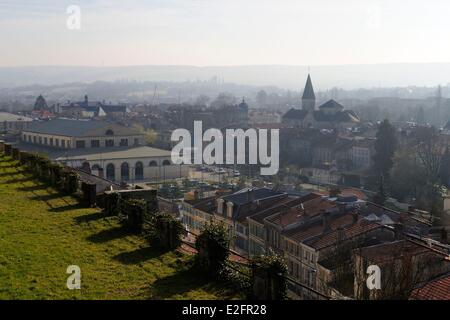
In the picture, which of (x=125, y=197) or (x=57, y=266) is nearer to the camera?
(x=57, y=266)

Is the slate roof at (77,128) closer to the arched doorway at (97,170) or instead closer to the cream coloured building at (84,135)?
the cream coloured building at (84,135)

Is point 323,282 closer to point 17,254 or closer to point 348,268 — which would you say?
point 348,268

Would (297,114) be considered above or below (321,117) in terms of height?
above

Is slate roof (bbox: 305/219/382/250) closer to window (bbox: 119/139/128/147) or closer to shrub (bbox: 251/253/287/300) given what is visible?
shrub (bbox: 251/253/287/300)

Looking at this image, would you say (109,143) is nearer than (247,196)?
No

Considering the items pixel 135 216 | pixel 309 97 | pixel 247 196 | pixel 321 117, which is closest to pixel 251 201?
pixel 247 196

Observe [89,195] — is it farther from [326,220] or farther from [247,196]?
[247,196]
